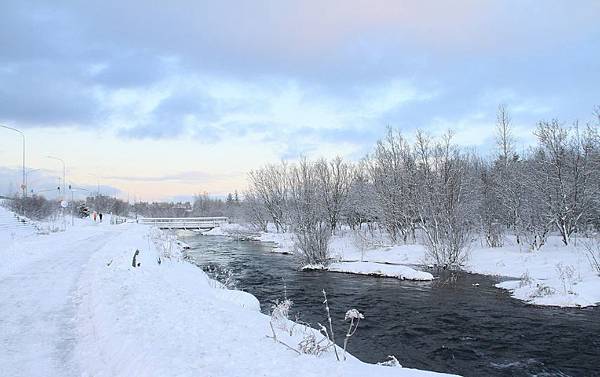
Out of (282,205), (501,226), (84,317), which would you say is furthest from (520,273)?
(282,205)

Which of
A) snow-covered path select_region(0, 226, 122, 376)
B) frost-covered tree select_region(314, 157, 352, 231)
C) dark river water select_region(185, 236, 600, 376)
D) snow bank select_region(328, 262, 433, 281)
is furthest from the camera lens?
frost-covered tree select_region(314, 157, 352, 231)

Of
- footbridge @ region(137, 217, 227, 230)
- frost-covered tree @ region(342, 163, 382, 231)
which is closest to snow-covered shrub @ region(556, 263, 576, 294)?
frost-covered tree @ region(342, 163, 382, 231)

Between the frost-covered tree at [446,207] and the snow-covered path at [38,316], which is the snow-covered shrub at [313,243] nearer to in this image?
the frost-covered tree at [446,207]

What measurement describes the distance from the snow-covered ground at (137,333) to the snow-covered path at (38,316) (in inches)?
0.7

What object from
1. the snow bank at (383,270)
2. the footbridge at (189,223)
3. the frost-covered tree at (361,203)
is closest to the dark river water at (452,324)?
the snow bank at (383,270)

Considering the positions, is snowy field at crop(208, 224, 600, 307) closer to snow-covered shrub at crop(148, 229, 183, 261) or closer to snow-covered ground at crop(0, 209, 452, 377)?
snow-covered shrub at crop(148, 229, 183, 261)

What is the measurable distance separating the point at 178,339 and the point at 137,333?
972 millimetres

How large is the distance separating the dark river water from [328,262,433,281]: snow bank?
3.27ft

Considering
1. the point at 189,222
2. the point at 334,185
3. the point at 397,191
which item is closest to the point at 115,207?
the point at 189,222

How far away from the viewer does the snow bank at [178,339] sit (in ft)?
21.7

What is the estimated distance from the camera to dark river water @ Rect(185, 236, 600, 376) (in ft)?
36.3

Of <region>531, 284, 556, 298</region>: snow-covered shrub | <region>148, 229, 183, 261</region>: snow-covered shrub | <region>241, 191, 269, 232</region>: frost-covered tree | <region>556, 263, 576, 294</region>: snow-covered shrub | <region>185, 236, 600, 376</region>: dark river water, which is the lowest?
<region>185, 236, 600, 376</region>: dark river water

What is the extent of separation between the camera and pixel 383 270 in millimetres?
26234

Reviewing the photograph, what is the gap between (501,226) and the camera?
35469mm
